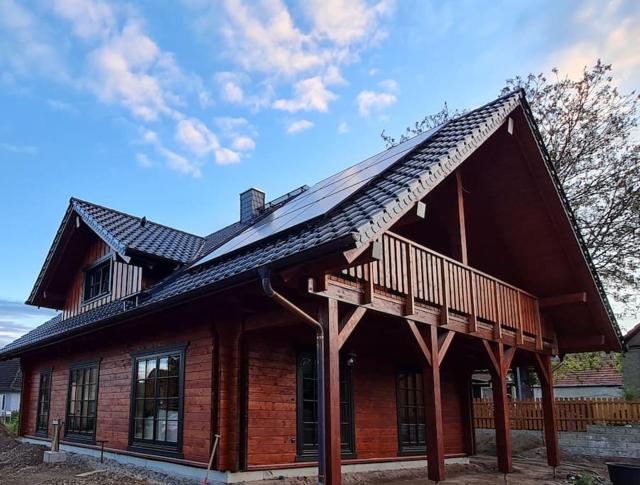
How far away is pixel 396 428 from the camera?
988cm

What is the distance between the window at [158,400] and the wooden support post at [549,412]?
6.71 meters

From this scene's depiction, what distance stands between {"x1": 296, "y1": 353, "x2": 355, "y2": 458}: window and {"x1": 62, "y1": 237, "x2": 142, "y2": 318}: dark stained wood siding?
367 centimetres

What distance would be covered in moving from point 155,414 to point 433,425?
424 centimetres

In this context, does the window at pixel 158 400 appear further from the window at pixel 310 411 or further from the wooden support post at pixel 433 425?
Answer: the wooden support post at pixel 433 425

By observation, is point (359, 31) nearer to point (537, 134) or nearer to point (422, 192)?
point (537, 134)

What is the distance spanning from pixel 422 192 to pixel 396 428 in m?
5.33

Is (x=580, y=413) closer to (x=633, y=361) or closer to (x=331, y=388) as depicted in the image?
(x=633, y=361)

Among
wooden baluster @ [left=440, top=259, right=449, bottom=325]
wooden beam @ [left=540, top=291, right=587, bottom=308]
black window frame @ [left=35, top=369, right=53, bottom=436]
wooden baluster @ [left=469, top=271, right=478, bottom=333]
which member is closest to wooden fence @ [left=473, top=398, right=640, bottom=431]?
wooden beam @ [left=540, top=291, right=587, bottom=308]

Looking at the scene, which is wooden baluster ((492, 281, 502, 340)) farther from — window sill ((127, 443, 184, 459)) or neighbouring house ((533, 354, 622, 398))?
neighbouring house ((533, 354, 622, 398))

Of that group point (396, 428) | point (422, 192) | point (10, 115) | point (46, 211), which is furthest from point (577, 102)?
point (46, 211)

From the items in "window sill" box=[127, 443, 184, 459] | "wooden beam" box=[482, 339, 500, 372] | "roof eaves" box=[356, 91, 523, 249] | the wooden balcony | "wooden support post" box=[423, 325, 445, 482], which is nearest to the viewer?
"roof eaves" box=[356, 91, 523, 249]

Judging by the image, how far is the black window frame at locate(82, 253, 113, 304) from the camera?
11.4 metres

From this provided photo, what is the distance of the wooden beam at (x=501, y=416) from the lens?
845 centimetres

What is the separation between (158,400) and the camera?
8.48 m
